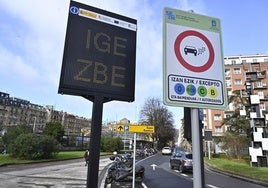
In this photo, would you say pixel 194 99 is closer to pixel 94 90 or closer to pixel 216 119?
pixel 94 90

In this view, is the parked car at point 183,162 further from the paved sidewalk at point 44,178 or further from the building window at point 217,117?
the building window at point 217,117

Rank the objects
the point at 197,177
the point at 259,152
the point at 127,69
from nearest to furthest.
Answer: the point at 197,177
the point at 127,69
the point at 259,152

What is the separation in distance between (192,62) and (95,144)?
12.3 feet

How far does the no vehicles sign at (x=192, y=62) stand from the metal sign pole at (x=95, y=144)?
3.61 meters

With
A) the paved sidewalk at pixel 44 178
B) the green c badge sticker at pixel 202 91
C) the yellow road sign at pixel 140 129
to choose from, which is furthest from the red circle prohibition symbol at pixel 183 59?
the paved sidewalk at pixel 44 178

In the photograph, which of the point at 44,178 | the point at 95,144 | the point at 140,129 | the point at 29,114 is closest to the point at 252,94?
the point at 140,129

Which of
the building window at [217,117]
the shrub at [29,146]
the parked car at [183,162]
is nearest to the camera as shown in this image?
the parked car at [183,162]

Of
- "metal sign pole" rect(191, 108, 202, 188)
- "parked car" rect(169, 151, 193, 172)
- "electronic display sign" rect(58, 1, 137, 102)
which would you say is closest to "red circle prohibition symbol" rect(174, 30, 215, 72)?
"metal sign pole" rect(191, 108, 202, 188)

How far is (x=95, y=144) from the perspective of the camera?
5.59 m

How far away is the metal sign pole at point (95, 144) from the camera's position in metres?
5.42

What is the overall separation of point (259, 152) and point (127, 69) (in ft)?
68.9

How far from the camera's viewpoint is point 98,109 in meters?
5.89

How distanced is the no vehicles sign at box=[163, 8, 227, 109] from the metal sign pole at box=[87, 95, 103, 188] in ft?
11.8

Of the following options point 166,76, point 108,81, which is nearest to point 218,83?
point 166,76
